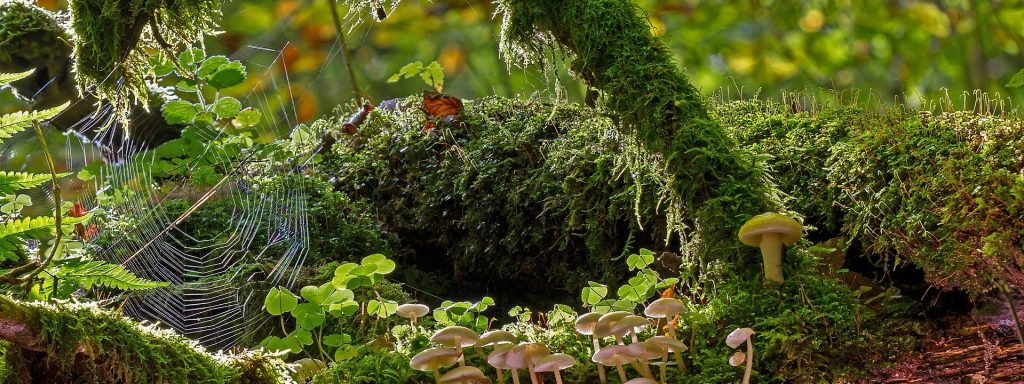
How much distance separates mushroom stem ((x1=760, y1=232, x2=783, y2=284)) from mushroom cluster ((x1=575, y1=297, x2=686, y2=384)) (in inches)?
12.7

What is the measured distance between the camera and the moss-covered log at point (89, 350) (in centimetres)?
146

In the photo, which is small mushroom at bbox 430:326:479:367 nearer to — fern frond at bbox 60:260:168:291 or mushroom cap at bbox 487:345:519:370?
mushroom cap at bbox 487:345:519:370

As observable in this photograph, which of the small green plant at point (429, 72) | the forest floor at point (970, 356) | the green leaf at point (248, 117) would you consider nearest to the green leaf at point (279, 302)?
the forest floor at point (970, 356)

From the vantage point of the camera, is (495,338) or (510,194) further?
(510,194)

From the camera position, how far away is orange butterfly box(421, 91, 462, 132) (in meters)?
3.81

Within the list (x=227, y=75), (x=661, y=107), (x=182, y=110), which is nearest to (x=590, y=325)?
(x=661, y=107)

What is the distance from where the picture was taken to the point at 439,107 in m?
3.85

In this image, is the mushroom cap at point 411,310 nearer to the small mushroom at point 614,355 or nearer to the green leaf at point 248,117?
the small mushroom at point 614,355

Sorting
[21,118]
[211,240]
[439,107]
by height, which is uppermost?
[439,107]

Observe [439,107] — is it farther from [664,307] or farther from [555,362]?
[555,362]

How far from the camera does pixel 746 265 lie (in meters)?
2.03

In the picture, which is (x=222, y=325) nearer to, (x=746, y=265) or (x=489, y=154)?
(x=489, y=154)

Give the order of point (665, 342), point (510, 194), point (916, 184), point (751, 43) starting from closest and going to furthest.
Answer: point (665, 342)
point (916, 184)
point (510, 194)
point (751, 43)

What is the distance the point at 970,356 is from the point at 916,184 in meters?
0.60
